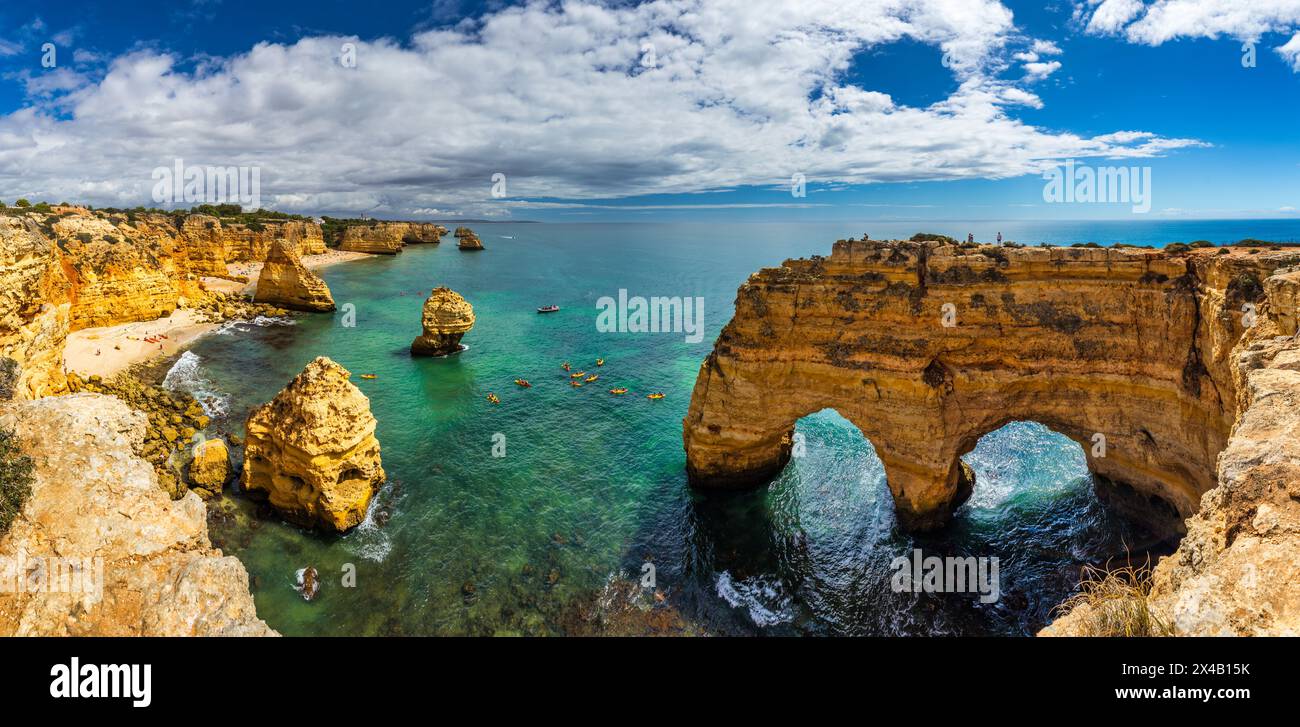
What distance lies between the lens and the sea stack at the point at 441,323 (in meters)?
44.0

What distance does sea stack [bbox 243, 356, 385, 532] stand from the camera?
19.6 meters

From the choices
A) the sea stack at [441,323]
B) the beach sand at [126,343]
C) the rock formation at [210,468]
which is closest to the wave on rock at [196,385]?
the beach sand at [126,343]

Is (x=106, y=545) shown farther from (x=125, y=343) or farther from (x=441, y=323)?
(x=125, y=343)

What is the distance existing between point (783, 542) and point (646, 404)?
1568 cm

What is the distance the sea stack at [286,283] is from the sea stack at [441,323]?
70.9 feet

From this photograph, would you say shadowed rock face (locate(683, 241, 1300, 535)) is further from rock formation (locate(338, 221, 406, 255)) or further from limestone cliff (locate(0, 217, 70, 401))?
rock formation (locate(338, 221, 406, 255))

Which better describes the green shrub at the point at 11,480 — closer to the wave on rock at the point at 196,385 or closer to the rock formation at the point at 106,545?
the rock formation at the point at 106,545

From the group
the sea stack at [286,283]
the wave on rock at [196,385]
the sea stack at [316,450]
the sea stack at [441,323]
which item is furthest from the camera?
the sea stack at [286,283]

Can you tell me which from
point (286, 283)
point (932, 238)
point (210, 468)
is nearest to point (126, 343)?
point (286, 283)

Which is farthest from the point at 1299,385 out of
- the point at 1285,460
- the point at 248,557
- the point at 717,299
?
the point at 717,299

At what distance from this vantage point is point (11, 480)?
823 centimetres

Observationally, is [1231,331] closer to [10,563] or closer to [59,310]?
[10,563]

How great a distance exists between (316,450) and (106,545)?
11.7 meters

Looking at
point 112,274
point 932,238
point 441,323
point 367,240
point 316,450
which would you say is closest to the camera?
point 316,450
